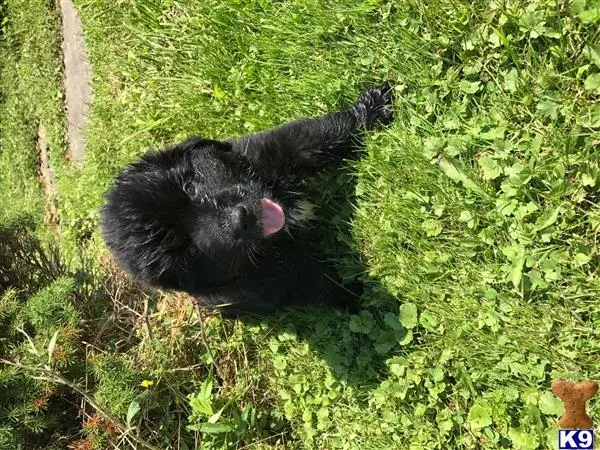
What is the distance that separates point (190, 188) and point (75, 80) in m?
3.32

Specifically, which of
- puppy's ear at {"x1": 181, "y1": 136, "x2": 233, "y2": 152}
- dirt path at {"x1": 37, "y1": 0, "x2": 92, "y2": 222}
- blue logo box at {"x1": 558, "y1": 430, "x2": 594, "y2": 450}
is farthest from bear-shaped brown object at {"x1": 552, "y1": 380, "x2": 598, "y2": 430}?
dirt path at {"x1": 37, "y1": 0, "x2": 92, "y2": 222}

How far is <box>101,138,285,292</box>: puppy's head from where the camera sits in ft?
8.14

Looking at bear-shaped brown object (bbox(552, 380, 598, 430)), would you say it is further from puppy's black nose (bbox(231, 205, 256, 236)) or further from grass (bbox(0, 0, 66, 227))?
grass (bbox(0, 0, 66, 227))

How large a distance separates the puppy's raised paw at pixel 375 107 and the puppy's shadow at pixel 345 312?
1.02ft

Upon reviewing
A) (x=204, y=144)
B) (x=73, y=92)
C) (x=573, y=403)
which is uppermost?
→ (x=204, y=144)

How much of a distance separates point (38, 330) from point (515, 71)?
2.92m

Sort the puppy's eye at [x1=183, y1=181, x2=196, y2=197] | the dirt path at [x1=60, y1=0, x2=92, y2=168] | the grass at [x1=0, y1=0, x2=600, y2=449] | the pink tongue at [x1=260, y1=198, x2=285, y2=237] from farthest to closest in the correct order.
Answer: the dirt path at [x1=60, y1=0, x2=92, y2=168] → the pink tongue at [x1=260, y1=198, x2=285, y2=237] → the puppy's eye at [x1=183, y1=181, x2=196, y2=197] → the grass at [x1=0, y1=0, x2=600, y2=449]

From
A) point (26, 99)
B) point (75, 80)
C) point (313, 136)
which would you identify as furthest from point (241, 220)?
point (26, 99)

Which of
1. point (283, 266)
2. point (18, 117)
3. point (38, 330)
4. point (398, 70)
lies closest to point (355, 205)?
point (283, 266)

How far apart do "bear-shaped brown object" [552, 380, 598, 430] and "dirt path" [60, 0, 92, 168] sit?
4.36 meters

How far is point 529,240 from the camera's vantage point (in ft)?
8.26

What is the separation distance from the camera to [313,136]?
2.94 m

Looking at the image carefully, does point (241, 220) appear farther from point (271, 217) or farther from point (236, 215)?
point (271, 217)

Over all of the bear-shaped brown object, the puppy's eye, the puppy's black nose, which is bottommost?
the bear-shaped brown object
